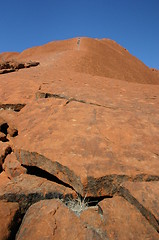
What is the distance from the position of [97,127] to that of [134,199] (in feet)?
4.02

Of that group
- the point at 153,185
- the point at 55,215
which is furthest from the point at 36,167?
the point at 153,185

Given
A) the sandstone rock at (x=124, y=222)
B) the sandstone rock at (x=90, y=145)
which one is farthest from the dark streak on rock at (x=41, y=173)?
the sandstone rock at (x=124, y=222)

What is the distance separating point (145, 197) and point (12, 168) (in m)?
1.78

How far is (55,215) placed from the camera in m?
1.74

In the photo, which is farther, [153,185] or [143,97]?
[143,97]

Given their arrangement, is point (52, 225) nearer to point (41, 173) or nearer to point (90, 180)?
point (90, 180)

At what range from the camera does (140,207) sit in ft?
5.64

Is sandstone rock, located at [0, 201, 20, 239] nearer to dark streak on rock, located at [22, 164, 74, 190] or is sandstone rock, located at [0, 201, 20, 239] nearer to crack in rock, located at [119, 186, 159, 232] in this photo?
dark streak on rock, located at [22, 164, 74, 190]

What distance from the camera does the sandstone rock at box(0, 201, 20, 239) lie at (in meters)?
1.62

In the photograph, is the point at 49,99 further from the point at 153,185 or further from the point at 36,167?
the point at 153,185

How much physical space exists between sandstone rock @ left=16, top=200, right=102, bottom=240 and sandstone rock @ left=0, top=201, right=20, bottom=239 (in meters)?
0.07

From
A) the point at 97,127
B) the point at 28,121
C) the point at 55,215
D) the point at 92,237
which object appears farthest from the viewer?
the point at 28,121

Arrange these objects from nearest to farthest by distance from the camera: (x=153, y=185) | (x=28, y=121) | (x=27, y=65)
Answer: (x=153, y=185), (x=28, y=121), (x=27, y=65)

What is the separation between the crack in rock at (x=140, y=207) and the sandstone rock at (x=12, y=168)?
1364 mm
